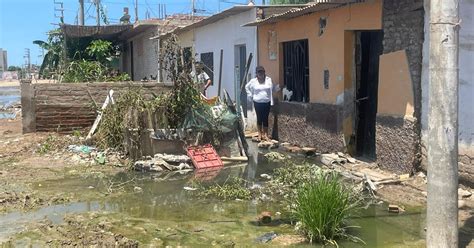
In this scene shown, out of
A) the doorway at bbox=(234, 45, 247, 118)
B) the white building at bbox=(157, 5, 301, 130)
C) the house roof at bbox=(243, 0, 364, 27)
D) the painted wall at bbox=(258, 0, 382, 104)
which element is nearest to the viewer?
the painted wall at bbox=(258, 0, 382, 104)

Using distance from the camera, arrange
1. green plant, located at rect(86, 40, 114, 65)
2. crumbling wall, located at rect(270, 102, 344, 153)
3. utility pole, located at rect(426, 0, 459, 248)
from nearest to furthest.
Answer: utility pole, located at rect(426, 0, 459, 248), crumbling wall, located at rect(270, 102, 344, 153), green plant, located at rect(86, 40, 114, 65)

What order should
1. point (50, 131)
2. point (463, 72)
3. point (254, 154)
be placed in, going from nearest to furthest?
point (463, 72)
point (254, 154)
point (50, 131)

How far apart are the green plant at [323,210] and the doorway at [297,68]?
6.59m

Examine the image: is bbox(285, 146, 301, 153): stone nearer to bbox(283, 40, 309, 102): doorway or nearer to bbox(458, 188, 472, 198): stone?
bbox(283, 40, 309, 102): doorway

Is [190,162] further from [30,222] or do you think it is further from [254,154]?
[30,222]

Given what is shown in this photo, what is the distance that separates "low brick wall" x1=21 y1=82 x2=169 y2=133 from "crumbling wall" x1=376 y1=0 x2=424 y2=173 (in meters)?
6.35

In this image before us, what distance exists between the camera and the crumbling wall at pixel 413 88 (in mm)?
7703

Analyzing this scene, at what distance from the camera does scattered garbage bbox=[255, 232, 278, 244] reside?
5386 mm

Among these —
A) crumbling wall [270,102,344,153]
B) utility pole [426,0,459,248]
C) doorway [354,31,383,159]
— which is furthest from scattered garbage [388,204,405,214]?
crumbling wall [270,102,344,153]

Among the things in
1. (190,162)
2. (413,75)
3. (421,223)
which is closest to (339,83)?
(413,75)

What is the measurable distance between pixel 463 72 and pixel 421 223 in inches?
84.9

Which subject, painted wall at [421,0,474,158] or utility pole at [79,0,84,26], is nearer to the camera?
painted wall at [421,0,474,158]

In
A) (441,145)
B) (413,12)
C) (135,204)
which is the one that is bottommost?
(135,204)

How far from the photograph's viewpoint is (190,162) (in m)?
9.65
